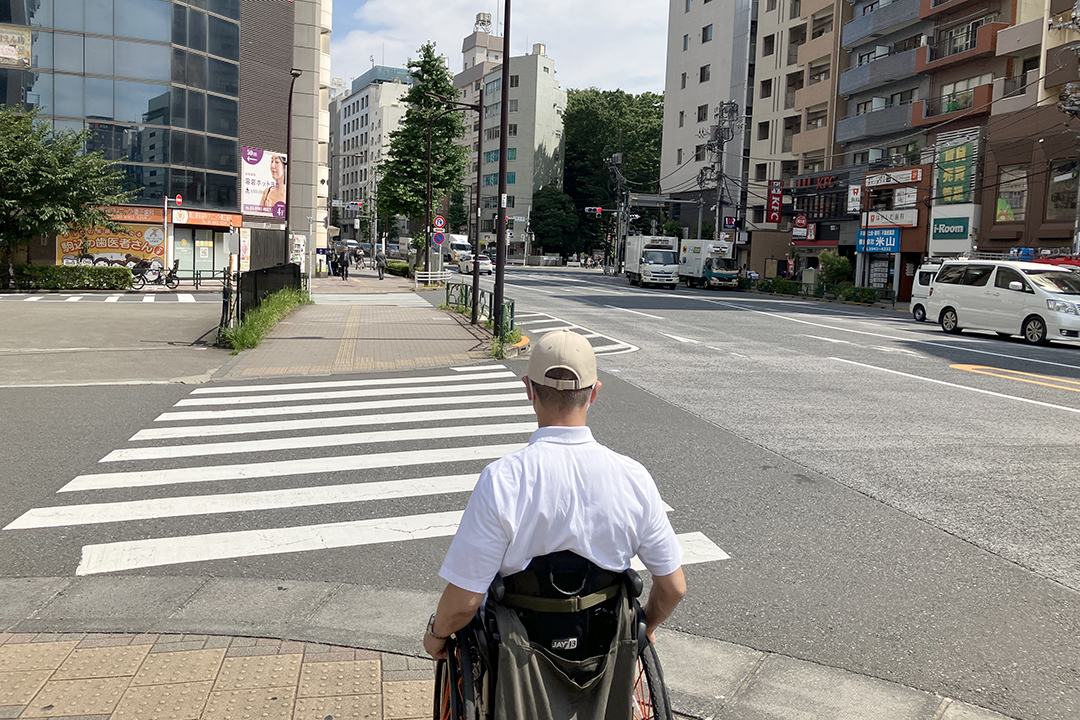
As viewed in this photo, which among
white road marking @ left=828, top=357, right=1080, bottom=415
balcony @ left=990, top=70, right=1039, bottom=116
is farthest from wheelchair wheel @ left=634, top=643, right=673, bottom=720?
balcony @ left=990, top=70, right=1039, bottom=116

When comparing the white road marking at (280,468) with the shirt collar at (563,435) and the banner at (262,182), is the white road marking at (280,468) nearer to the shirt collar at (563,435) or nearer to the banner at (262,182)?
the shirt collar at (563,435)

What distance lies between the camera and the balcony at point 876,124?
1719 inches

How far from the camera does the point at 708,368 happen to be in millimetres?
14945

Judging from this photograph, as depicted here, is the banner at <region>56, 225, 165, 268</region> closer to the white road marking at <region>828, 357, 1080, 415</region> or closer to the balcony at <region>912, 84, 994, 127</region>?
the white road marking at <region>828, 357, 1080, 415</region>

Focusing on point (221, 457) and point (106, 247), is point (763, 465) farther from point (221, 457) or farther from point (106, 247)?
point (106, 247)

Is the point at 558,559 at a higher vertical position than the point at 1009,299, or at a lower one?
lower

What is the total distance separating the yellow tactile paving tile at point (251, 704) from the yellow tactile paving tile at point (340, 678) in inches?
3.4

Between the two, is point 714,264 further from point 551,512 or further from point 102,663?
point 551,512

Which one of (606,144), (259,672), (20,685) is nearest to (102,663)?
(20,685)

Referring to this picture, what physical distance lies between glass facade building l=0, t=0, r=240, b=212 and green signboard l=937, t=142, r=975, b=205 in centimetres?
3388

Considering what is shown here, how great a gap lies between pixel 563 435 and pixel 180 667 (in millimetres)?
2463

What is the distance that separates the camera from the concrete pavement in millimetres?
3574

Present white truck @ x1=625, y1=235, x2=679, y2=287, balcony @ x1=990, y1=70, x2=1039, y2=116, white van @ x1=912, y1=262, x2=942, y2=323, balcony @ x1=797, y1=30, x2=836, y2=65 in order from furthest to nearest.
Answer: balcony @ x1=797, y1=30, x2=836, y2=65, white truck @ x1=625, y1=235, x2=679, y2=287, balcony @ x1=990, y1=70, x2=1039, y2=116, white van @ x1=912, y1=262, x2=942, y2=323

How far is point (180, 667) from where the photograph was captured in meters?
3.86
